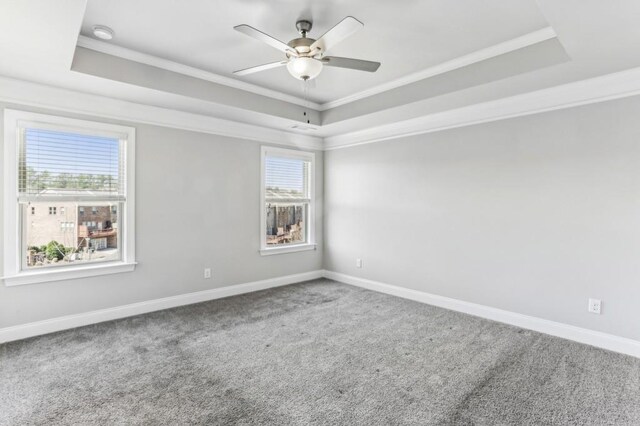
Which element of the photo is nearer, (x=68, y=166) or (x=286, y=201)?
(x=68, y=166)

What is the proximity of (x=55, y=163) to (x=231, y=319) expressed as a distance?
2.36 m

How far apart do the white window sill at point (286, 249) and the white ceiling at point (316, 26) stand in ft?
8.41

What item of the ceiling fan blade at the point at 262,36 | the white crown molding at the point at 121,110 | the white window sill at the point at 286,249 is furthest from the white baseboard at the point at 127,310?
the ceiling fan blade at the point at 262,36

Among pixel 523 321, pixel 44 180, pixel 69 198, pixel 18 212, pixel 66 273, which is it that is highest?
pixel 44 180

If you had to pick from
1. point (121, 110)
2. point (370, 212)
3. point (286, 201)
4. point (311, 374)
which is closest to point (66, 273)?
point (121, 110)

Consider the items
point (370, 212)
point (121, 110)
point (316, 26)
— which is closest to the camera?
point (316, 26)

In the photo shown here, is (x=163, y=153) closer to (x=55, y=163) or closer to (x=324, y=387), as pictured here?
(x=55, y=163)

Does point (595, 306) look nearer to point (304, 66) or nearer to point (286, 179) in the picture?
point (304, 66)

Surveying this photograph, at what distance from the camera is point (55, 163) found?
331 cm

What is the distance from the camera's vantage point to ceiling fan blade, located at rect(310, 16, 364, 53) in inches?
80.1

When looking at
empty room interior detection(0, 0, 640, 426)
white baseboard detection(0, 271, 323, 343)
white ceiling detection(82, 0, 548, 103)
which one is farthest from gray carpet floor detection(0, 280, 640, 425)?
white ceiling detection(82, 0, 548, 103)

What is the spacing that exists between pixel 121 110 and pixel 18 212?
137 centimetres

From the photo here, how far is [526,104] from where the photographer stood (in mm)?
3406

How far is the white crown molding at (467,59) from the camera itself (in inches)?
107
